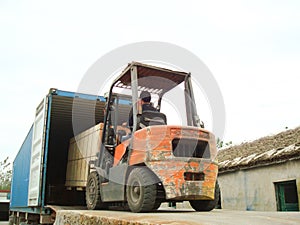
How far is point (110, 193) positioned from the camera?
5543 mm

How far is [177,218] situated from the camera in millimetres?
3547

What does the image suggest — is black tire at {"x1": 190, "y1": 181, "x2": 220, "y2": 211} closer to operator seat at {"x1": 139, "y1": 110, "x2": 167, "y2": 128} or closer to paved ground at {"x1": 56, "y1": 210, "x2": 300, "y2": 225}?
paved ground at {"x1": 56, "y1": 210, "x2": 300, "y2": 225}

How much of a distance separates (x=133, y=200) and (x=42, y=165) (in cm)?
309

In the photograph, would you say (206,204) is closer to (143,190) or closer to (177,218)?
(143,190)

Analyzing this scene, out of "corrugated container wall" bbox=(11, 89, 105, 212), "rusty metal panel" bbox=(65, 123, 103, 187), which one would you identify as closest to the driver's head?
"rusty metal panel" bbox=(65, 123, 103, 187)

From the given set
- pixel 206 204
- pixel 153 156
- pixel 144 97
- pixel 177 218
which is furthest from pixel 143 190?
pixel 144 97

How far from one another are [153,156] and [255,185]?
5957mm

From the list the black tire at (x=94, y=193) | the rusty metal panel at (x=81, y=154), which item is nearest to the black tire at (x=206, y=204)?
the black tire at (x=94, y=193)

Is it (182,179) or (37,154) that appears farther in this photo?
(37,154)

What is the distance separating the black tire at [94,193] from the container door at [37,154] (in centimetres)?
161

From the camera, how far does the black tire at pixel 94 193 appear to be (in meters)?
5.93

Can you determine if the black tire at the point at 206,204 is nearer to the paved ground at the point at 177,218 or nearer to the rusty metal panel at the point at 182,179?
the rusty metal panel at the point at 182,179

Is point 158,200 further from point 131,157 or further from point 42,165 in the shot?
point 42,165

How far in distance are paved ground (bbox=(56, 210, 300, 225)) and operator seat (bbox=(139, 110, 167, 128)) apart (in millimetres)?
1327
